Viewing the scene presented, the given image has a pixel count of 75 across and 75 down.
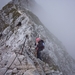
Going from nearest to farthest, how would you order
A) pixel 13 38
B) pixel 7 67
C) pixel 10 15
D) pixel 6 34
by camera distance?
1. pixel 7 67
2. pixel 13 38
3. pixel 6 34
4. pixel 10 15

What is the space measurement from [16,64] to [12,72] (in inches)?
61.8

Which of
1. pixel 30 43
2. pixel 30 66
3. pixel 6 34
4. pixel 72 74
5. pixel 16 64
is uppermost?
pixel 6 34

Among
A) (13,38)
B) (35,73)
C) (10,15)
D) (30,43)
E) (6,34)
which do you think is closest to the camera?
(35,73)

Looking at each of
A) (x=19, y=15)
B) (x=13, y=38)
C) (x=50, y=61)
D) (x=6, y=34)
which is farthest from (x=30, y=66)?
(x=19, y=15)

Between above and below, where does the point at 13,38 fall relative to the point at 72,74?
above

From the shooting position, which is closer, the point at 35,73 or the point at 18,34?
the point at 35,73

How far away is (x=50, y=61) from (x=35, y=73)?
1048cm

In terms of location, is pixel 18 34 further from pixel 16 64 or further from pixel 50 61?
pixel 16 64

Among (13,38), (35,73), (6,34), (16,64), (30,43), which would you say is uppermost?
(6,34)

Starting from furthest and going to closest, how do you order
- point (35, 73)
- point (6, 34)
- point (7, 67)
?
point (6, 34) < point (7, 67) < point (35, 73)

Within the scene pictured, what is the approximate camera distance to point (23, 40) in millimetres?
23750

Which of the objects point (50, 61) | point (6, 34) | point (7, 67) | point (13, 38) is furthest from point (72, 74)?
point (7, 67)

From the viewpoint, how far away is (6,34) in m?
30.1

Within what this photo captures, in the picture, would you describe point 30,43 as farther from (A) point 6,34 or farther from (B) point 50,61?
(A) point 6,34
